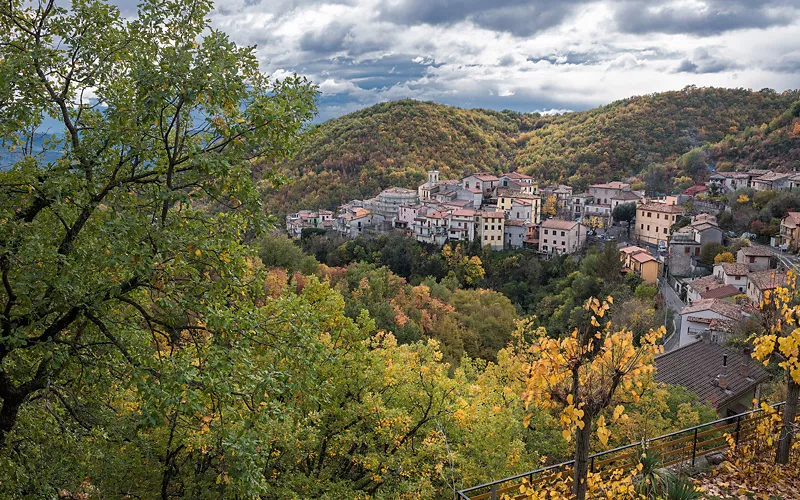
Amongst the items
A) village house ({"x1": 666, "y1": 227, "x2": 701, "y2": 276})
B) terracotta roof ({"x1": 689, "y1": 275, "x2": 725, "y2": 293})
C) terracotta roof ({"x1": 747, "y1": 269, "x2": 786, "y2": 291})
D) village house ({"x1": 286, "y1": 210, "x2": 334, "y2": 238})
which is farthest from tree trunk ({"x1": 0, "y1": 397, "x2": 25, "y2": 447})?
village house ({"x1": 286, "y1": 210, "x2": 334, "y2": 238})

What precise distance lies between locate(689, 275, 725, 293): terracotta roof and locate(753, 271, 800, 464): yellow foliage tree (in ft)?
112

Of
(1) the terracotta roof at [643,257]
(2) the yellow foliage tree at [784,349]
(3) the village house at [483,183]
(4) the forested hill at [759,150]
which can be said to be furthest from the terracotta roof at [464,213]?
(2) the yellow foliage tree at [784,349]

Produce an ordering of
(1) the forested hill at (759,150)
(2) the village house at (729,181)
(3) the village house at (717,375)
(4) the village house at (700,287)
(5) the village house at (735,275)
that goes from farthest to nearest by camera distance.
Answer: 1. (1) the forested hill at (759,150)
2. (2) the village house at (729,181)
3. (5) the village house at (735,275)
4. (4) the village house at (700,287)
5. (3) the village house at (717,375)

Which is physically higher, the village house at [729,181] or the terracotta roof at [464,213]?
the village house at [729,181]

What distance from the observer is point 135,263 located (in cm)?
631

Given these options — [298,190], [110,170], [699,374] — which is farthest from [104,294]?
[298,190]

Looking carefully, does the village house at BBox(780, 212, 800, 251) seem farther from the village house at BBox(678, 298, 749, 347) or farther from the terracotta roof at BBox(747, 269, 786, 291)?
the village house at BBox(678, 298, 749, 347)

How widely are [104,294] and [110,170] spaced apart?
1772 millimetres

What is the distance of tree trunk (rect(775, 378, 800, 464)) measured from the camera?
28.2ft

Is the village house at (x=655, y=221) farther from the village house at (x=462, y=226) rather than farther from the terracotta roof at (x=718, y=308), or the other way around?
the terracotta roof at (x=718, y=308)

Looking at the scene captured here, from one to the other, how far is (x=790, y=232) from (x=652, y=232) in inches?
613

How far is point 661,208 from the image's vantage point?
59.8 metres

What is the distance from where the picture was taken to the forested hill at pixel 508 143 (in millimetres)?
95750

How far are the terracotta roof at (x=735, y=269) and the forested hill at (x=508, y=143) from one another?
4688cm
